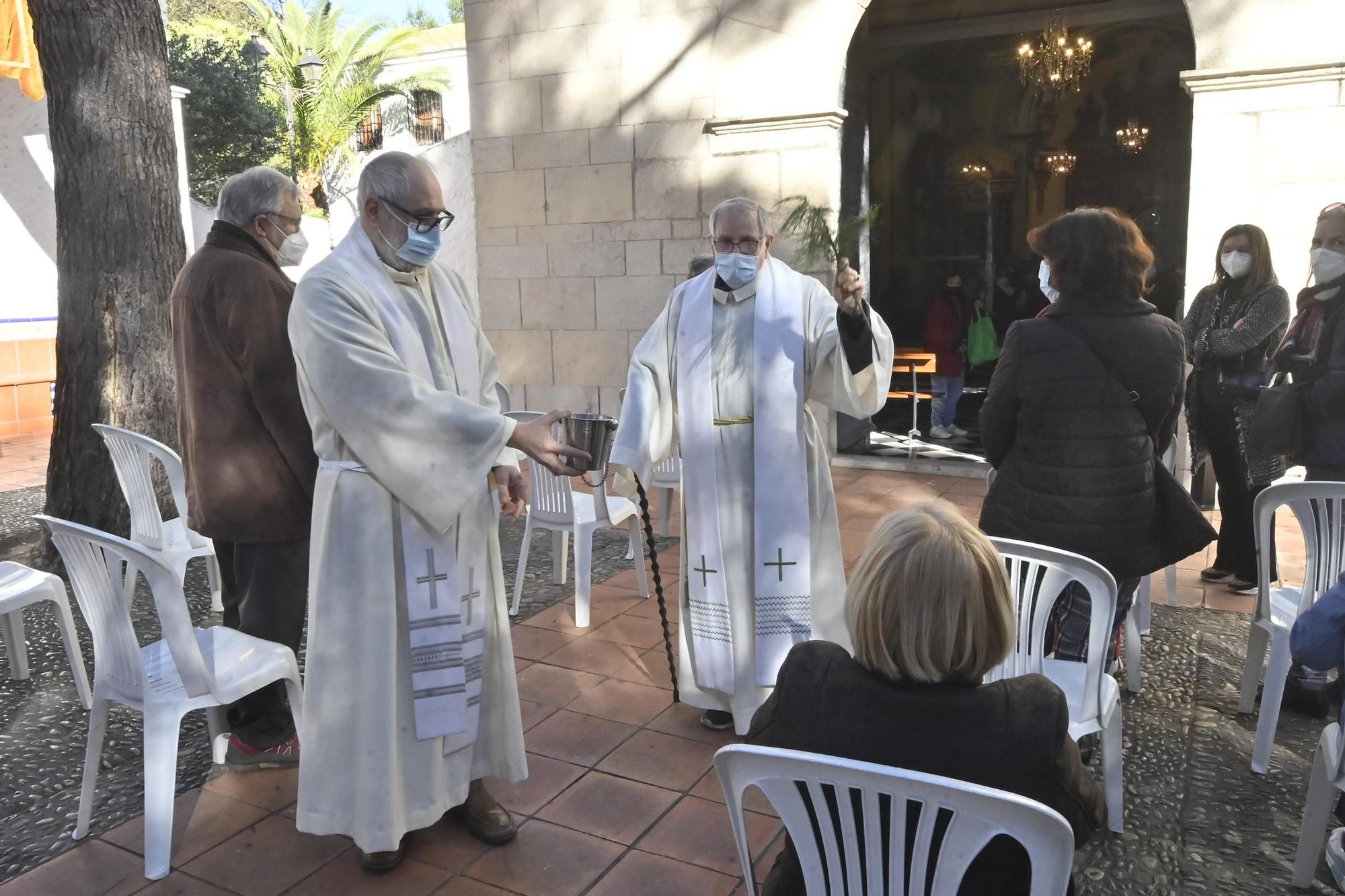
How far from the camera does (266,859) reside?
8.82ft

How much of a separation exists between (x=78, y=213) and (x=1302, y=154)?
6.51 metres

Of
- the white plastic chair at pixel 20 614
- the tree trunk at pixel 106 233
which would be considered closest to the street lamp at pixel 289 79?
the tree trunk at pixel 106 233

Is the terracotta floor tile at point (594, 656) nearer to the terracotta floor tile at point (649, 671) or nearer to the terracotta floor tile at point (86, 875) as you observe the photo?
the terracotta floor tile at point (649, 671)

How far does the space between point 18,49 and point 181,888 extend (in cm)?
791

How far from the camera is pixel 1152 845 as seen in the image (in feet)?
8.79

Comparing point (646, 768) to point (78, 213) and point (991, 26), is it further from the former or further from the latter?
point (991, 26)

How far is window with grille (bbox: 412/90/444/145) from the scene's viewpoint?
73.5 feet

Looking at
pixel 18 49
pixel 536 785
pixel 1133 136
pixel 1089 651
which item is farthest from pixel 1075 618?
pixel 1133 136

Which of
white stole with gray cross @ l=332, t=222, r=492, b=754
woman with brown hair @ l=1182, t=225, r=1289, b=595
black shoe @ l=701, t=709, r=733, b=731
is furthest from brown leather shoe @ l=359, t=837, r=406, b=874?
woman with brown hair @ l=1182, t=225, r=1289, b=595

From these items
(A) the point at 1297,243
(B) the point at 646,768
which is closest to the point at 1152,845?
(B) the point at 646,768

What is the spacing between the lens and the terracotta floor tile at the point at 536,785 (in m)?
2.95

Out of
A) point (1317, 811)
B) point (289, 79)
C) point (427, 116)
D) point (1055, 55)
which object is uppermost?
point (289, 79)

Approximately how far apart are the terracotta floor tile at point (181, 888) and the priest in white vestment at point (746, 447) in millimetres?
1509

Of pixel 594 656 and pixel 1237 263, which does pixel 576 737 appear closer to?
pixel 594 656
